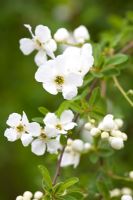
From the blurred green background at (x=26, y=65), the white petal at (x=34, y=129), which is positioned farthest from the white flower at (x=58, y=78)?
the blurred green background at (x=26, y=65)

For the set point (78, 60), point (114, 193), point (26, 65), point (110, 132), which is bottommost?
point (114, 193)

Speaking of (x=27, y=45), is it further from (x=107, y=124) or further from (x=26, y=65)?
(x=26, y=65)

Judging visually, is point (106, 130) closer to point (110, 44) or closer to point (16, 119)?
point (16, 119)

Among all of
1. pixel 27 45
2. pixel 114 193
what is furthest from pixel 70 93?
pixel 114 193

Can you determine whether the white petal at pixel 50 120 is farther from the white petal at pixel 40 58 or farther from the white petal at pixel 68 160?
the white petal at pixel 68 160

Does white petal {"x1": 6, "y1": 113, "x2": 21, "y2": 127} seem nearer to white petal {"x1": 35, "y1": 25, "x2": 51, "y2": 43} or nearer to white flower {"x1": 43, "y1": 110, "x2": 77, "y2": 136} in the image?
white flower {"x1": 43, "y1": 110, "x2": 77, "y2": 136}
